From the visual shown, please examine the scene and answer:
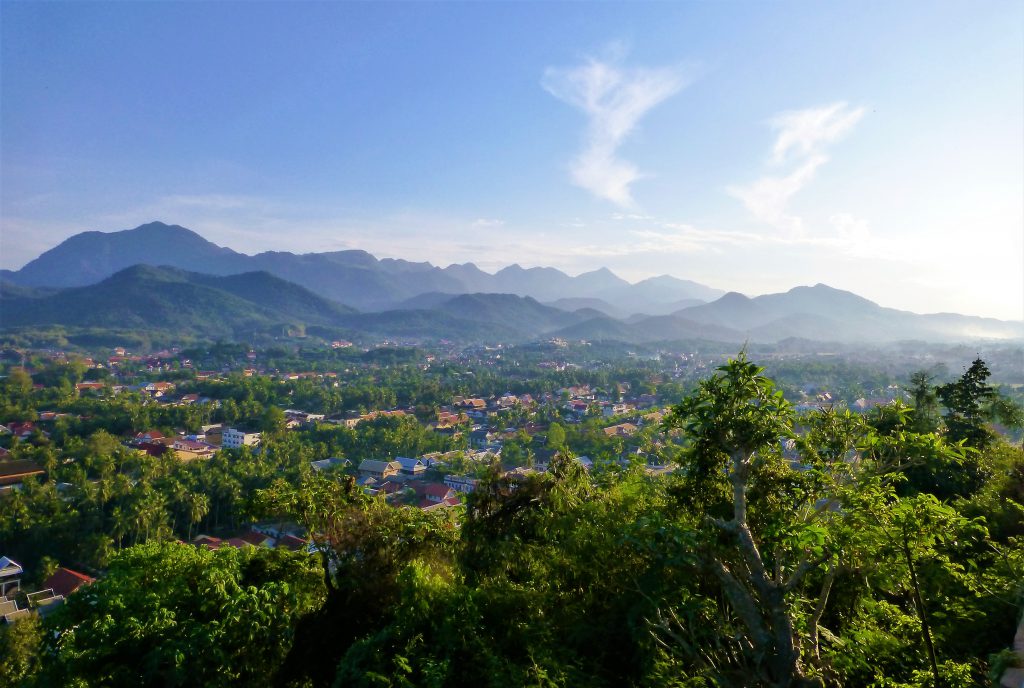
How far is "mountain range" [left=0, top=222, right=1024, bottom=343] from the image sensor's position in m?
97.5

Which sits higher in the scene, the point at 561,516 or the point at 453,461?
the point at 561,516

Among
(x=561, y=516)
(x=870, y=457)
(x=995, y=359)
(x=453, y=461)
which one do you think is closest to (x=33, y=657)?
(x=561, y=516)

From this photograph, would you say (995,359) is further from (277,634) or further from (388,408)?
(277,634)

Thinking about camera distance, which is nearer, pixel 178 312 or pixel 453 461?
pixel 453 461

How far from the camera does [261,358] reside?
2579 inches

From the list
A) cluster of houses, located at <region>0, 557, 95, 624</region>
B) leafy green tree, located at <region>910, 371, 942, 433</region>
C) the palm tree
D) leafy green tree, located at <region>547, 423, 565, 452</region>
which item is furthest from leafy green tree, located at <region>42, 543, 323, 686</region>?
leafy green tree, located at <region>547, 423, 565, 452</region>

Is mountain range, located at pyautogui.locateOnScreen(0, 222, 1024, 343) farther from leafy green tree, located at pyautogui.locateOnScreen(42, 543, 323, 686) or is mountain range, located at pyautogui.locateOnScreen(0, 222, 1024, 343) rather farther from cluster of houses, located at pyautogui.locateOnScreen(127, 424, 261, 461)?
leafy green tree, located at pyautogui.locateOnScreen(42, 543, 323, 686)

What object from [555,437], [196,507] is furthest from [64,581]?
[555,437]

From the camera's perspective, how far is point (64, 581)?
13.1 meters

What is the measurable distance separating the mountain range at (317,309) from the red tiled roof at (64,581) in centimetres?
8701

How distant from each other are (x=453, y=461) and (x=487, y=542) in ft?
71.3

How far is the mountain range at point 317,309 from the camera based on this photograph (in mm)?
97500

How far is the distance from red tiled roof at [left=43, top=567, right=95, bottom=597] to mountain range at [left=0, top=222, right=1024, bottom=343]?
8701cm

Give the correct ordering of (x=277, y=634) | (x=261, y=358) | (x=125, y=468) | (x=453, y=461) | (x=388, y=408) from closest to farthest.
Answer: (x=277, y=634), (x=125, y=468), (x=453, y=461), (x=388, y=408), (x=261, y=358)
